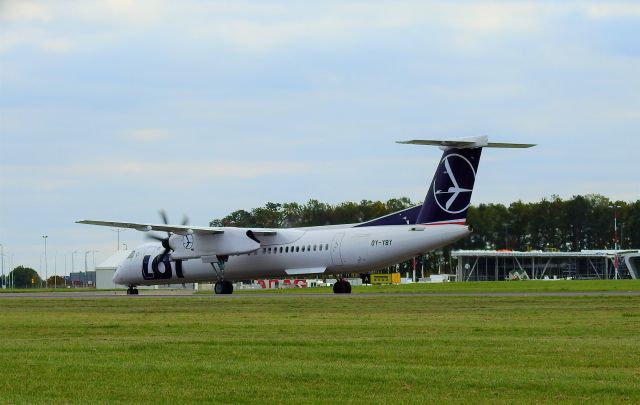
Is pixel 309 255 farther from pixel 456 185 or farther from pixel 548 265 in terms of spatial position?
pixel 548 265

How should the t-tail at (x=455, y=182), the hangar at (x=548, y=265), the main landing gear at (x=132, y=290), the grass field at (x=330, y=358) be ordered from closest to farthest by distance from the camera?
the grass field at (x=330, y=358), the t-tail at (x=455, y=182), the main landing gear at (x=132, y=290), the hangar at (x=548, y=265)

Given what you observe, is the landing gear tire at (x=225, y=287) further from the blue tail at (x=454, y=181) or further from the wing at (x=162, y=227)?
the blue tail at (x=454, y=181)

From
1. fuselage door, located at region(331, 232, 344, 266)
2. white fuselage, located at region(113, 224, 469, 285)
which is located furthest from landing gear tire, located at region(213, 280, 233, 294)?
fuselage door, located at region(331, 232, 344, 266)

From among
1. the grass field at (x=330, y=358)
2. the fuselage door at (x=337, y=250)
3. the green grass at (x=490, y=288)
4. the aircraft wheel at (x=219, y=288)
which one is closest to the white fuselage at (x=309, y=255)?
the fuselage door at (x=337, y=250)

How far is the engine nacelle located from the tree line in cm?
2915

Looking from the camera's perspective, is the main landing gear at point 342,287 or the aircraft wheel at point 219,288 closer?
the main landing gear at point 342,287

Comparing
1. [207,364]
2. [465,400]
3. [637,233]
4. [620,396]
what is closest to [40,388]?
[207,364]

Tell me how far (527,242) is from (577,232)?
7.71m

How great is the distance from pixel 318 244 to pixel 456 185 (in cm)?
926

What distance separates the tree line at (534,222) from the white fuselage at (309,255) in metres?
27.1

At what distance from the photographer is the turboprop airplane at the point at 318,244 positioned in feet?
177

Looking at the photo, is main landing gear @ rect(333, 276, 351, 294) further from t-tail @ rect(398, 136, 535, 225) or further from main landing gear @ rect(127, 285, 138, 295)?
main landing gear @ rect(127, 285, 138, 295)

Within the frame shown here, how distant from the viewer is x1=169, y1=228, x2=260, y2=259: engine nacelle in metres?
62.3

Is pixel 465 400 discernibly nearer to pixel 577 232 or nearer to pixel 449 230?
pixel 449 230
